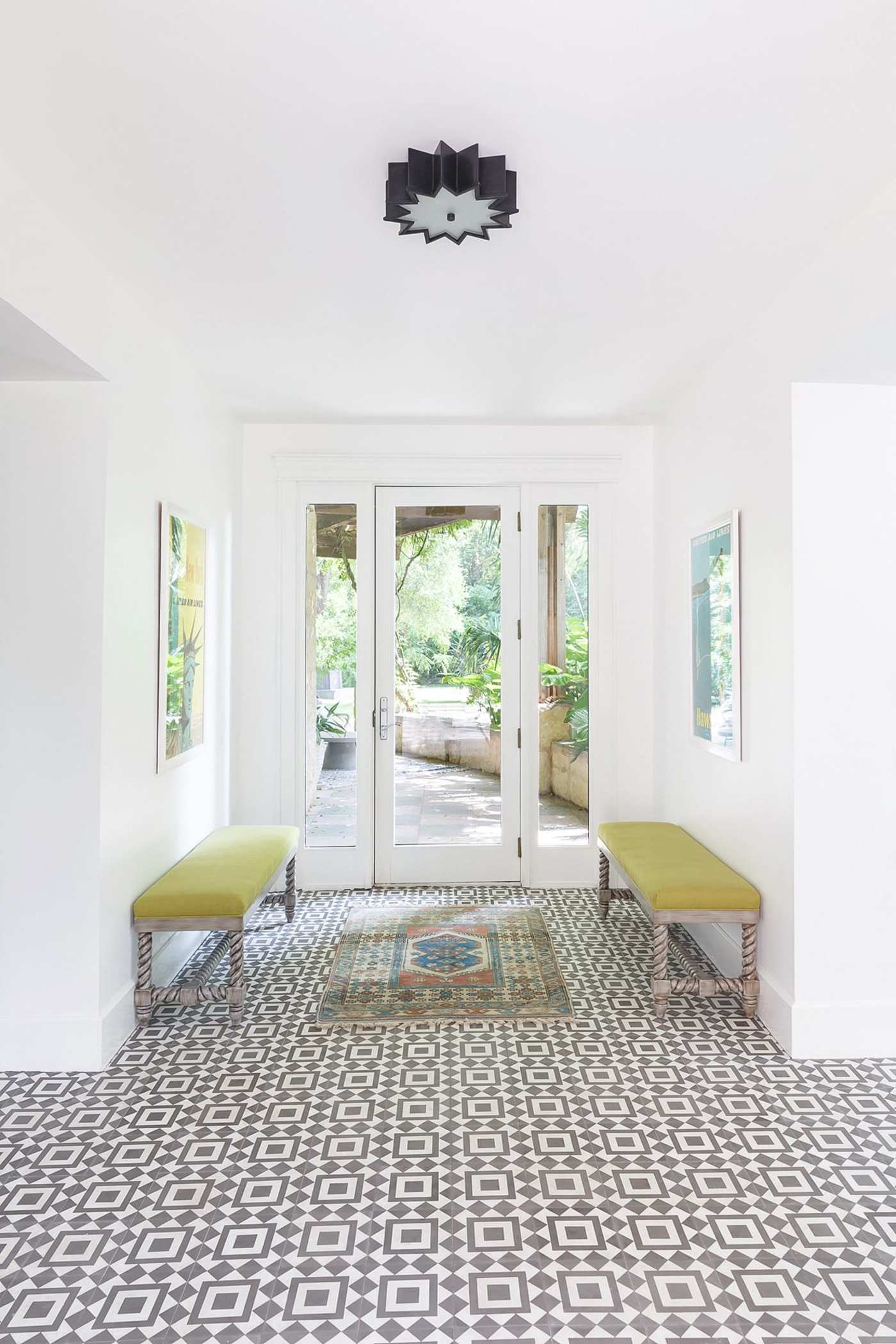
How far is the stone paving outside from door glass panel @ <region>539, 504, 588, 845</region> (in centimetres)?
7

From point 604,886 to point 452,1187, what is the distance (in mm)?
2274

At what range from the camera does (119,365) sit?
9.50 feet

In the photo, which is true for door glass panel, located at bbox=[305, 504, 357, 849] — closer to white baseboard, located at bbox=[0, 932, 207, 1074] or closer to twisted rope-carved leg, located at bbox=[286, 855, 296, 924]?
twisted rope-carved leg, located at bbox=[286, 855, 296, 924]

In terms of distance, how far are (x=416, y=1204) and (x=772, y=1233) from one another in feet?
2.89

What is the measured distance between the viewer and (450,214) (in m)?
2.19

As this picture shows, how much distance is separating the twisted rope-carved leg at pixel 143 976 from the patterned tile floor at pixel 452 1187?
12 cm

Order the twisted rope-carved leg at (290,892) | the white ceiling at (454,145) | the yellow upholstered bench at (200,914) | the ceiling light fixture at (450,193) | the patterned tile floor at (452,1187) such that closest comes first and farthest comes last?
the white ceiling at (454,145) < the patterned tile floor at (452,1187) < the ceiling light fixture at (450,193) < the yellow upholstered bench at (200,914) < the twisted rope-carved leg at (290,892)

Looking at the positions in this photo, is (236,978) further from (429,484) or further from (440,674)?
(429,484)

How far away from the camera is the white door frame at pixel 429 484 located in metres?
4.75

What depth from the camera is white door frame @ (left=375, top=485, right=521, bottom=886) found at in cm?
483

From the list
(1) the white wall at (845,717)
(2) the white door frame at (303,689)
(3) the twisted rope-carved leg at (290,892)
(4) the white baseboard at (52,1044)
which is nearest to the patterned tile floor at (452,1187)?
(4) the white baseboard at (52,1044)

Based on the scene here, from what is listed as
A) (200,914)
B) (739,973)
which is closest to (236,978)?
(200,914)

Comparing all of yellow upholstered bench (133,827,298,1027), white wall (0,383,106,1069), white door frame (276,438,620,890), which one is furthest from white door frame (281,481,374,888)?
white wall (0,383,106,1069)

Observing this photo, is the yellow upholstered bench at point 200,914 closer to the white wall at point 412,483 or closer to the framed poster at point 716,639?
the white wall at point 412,483
